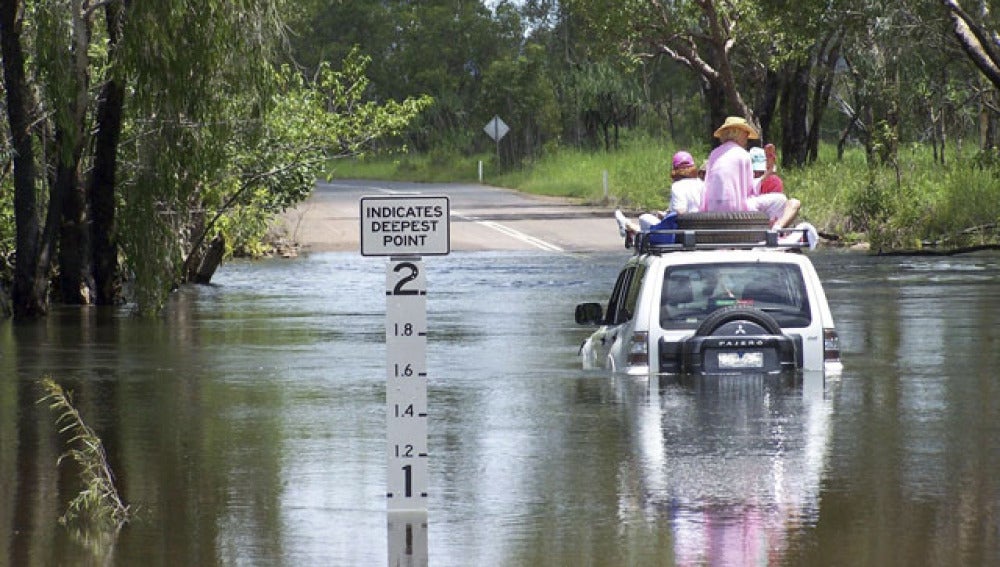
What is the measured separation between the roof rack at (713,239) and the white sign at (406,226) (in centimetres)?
473

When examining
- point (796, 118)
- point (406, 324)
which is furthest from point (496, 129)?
point (406, 324)

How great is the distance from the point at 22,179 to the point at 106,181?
1.75 m

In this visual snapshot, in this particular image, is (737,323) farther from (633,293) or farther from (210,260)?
(210,260)

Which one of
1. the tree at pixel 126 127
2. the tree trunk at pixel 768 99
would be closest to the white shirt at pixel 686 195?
the tree at pixel 126 127

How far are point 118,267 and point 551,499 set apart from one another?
1769 cm

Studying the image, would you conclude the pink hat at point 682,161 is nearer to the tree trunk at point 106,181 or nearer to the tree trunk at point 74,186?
the tree trunk at point 106,181

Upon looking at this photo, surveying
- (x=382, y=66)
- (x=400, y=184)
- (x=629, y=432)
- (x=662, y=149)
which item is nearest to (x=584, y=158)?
(x=662, y=149)

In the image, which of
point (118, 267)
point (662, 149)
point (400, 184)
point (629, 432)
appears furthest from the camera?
point (400, 184)

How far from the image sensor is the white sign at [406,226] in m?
10.1

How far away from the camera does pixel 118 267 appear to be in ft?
89.6

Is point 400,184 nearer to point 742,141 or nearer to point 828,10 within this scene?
point 828,10

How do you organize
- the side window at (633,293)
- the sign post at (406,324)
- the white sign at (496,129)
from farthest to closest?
the white sign at (496,129) → the side window at (633,293) → the sign post at (406,324)

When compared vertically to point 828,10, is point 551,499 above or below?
below

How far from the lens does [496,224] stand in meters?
46.6
